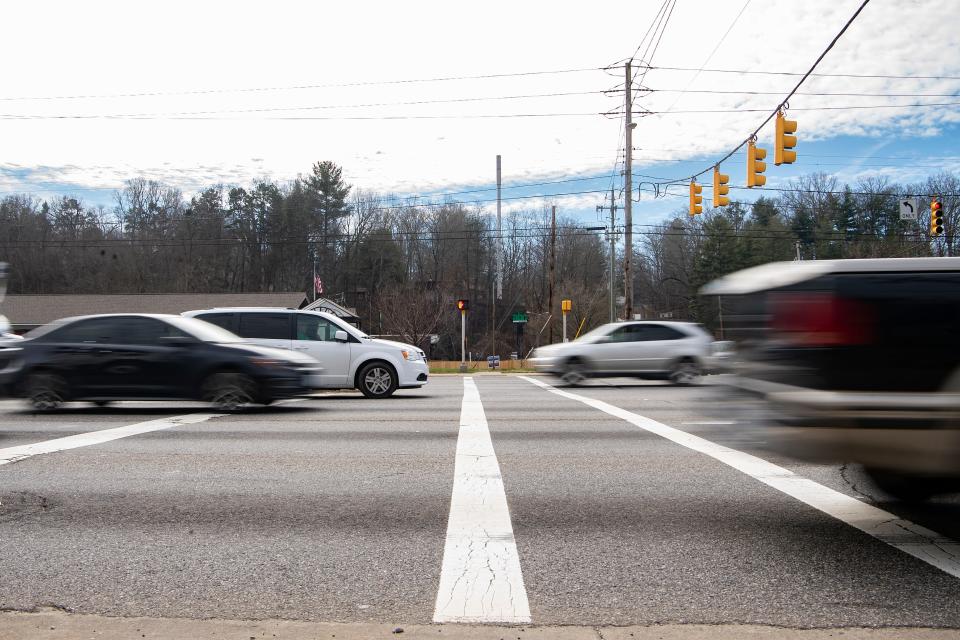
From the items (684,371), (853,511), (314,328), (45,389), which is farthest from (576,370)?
(853,511)

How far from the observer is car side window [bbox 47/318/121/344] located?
36.7ft

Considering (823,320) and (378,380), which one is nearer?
(823,320)

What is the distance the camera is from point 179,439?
8562 millimetres

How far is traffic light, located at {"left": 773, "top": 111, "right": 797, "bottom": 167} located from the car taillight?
42.6ft

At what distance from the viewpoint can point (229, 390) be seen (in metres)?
11.2

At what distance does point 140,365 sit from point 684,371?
42.0ft

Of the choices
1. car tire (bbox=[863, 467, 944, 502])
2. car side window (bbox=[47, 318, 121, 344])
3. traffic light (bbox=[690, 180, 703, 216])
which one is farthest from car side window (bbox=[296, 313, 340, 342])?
traffic light (bbox=[690, 180, 703, 216])

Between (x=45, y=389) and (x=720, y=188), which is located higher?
(x=720, y=188)

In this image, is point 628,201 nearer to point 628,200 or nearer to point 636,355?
point 628,200

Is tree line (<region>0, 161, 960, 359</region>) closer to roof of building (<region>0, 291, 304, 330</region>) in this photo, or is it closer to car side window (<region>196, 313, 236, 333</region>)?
roof of building (<region>0, 291, 304, 330</region>)

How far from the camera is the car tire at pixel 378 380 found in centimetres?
1418

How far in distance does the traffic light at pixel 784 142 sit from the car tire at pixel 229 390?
11.7 metres

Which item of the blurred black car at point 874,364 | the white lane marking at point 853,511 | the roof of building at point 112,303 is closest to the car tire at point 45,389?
the white lane marking at point 853,511

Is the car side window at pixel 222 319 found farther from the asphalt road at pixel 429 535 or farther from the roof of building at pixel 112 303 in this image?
the roof of building at pixel 112 303
